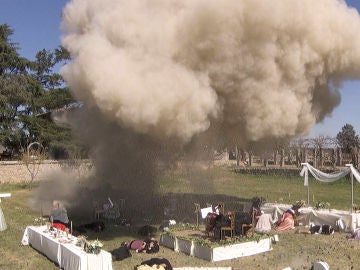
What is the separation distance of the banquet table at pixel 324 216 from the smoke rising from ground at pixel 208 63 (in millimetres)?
2615

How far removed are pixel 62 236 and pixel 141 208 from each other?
6.95 meters

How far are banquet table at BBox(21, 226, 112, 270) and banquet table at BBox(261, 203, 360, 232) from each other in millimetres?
7614

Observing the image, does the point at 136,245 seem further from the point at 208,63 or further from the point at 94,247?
the point at 208,63

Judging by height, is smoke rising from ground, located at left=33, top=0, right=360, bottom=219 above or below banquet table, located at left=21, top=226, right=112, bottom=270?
above

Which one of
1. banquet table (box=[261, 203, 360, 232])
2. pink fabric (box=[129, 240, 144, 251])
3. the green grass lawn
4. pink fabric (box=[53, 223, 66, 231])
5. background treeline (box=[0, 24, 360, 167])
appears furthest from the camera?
background treeline (box=[0, 24, 360, 167])

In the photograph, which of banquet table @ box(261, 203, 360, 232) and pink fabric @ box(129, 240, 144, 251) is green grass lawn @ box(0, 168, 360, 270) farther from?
banquet table @ box(261, 203, 360, 232)

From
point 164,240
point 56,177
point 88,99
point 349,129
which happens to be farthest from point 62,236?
point 349,129

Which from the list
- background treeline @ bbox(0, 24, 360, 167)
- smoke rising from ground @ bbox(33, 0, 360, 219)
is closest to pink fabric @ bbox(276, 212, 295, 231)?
smoke rising from ground @ bbox(33, 0, 360, 219)

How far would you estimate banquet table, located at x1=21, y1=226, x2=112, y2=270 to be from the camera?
8.81 metres

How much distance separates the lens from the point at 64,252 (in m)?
9.80

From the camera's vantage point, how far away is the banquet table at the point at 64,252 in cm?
881

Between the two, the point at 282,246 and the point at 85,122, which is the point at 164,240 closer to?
the point at 282,246

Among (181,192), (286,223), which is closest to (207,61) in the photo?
(286,223)

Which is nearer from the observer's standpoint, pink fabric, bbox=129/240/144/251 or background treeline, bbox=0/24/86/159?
pink fabric, bbox=129/240/144/251
